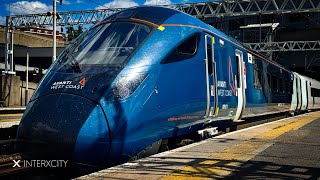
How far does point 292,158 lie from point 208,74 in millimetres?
2513

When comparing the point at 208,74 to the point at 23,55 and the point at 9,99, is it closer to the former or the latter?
the point at 9,99

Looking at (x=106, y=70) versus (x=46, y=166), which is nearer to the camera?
(x=46, y=166)

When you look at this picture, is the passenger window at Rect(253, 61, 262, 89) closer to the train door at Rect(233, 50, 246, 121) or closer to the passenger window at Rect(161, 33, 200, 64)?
the train door at Rect(233, 50, 246, 121)

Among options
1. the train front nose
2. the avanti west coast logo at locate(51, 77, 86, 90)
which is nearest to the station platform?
the train front nose

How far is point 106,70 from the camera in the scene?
592cm

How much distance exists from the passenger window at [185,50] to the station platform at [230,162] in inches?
63.9

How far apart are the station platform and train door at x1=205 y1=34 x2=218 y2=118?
696 millimetres

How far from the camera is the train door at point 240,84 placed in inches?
397

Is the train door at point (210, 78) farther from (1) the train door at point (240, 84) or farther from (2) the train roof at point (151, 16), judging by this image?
(1) the train door at point (240, 84)

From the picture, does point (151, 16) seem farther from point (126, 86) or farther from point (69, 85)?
point (69, 85)

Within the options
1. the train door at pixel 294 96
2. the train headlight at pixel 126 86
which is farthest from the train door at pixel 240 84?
the train door at pixel 294 96

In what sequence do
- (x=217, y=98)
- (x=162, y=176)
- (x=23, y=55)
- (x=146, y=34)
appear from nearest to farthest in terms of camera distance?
1. (x=162, y=176)
2. (x=146, y=34)
3. (x=217, y=98)
4. (x=23, y=55)

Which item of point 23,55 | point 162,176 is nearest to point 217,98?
point 162,176

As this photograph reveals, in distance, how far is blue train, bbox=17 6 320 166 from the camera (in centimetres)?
528
